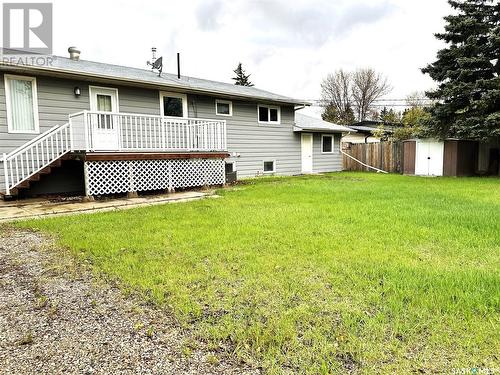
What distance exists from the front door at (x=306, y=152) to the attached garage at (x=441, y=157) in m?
4.76

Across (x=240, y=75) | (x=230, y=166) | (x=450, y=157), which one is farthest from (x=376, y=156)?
(x=240, y=75)

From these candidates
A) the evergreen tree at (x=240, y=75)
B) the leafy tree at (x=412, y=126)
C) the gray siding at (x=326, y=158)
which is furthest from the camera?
the evergreen tree at (x=240, y=75)

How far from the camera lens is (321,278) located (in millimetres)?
3061

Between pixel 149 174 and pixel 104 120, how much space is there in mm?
1981

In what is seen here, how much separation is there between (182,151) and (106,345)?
8011mm

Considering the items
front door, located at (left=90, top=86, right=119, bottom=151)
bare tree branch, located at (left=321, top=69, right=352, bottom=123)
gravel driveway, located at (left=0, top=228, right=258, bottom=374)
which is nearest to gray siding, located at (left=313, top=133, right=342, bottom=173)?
front door, located at (left=90, top=86, right=119, bottom=151)

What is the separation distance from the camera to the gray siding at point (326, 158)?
653 inches

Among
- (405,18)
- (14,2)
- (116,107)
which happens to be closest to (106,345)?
(116,107)

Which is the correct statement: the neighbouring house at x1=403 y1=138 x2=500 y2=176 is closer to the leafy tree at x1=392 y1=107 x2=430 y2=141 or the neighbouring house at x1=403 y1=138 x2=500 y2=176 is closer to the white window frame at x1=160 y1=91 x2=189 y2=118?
the leafy tree at x1=392 y1=107 x2=430 y2=141

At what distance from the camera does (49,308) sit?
262 cm

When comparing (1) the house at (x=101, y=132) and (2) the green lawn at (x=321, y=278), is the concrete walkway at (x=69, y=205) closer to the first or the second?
(1) the house at (x=101, y=132)

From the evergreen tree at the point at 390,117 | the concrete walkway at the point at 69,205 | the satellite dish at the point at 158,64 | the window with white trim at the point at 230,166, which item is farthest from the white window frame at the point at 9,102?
the evergreen tree at the point at 390,117

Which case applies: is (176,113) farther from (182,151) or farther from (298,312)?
(298,312)

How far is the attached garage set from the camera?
48.0ft
